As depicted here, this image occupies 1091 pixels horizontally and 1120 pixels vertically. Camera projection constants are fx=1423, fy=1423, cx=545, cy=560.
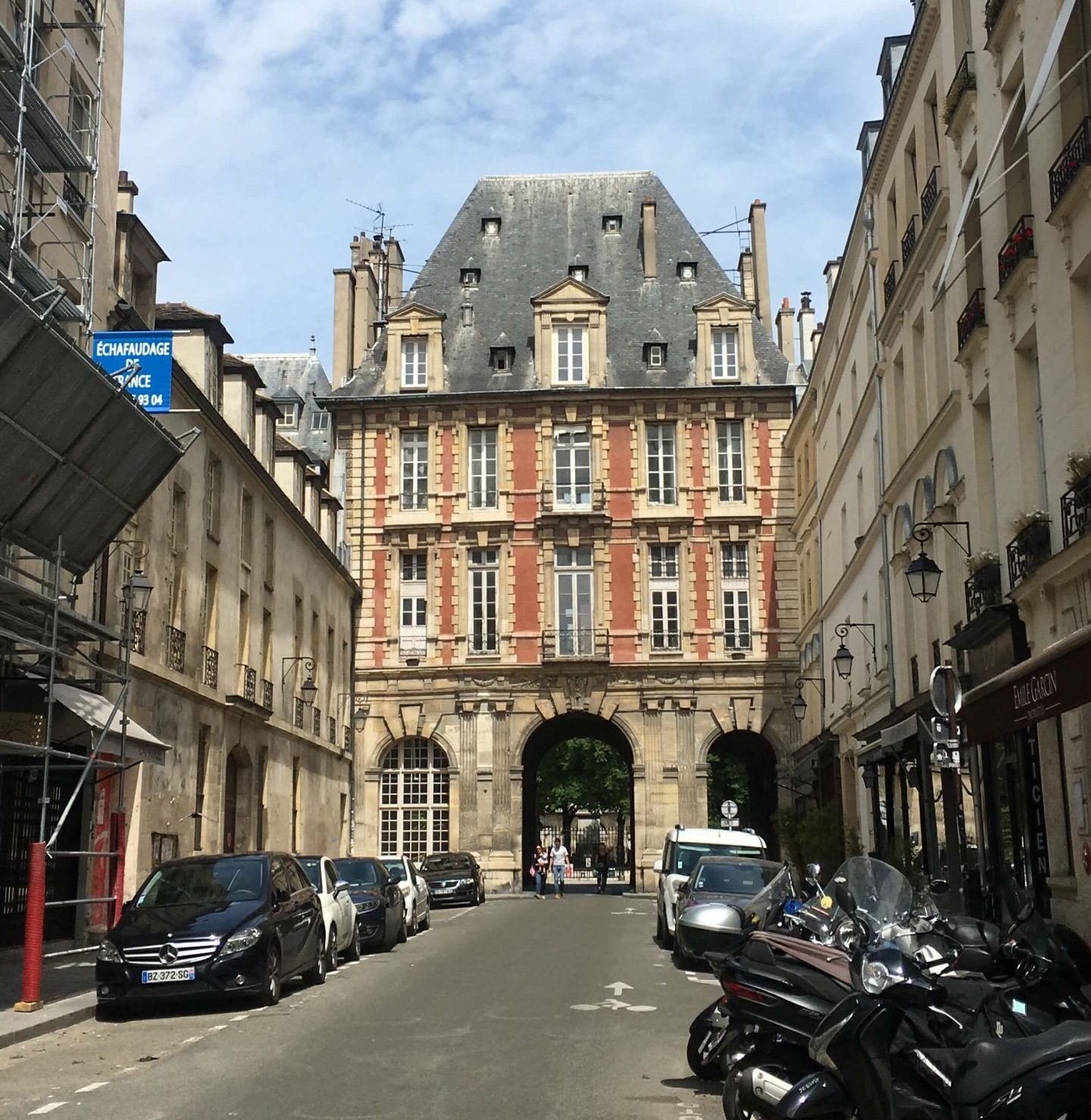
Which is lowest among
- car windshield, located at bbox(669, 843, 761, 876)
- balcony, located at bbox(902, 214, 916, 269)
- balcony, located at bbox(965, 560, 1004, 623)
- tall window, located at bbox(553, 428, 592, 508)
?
car windshield, located at bbox(669, 843, 761, 876)

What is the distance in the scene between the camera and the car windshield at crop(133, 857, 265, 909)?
14.4 m

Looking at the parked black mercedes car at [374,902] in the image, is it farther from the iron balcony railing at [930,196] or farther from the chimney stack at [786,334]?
the chimney stack at [786,334]

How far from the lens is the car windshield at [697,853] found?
75.2 feet

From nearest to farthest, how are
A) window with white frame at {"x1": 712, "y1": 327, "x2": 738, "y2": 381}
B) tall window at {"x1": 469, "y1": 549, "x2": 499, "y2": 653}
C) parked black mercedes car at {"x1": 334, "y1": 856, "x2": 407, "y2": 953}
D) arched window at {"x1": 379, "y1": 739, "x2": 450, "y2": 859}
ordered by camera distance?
parked black mercedes car at {"x1": 334, "y1": 856, "x2": 407, "y2": 953} < arched window at {"x1": 379, "y1": 739, "x2": 450, "y2": 859} < tall window at {"x1": 469, "y1": 549, "x2": 499, "y2": 653} < window with white frame at {"x1": 712, "y1": 327, "x2": 738, "y2": 381}

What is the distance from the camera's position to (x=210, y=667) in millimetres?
26766

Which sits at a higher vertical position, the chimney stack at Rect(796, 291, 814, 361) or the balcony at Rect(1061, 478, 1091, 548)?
the chimney stack at Rect(796, 291, 814, 361)

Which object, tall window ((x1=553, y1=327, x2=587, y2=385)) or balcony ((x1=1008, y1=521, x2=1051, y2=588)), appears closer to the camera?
balcony ((x1=1008, y1=521, x2=1051, y2=588))

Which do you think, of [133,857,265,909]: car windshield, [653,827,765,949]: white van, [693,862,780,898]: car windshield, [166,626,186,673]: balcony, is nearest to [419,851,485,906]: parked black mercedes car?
Answer: [166,626,186,673]: balcony

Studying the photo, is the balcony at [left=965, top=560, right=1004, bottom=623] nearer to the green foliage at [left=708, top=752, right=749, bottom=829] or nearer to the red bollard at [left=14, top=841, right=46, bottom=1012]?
the red bollard at [left=14, top=841, right=46, bottom=1012]

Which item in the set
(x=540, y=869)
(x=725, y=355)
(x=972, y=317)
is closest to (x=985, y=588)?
(x=972, y=317)

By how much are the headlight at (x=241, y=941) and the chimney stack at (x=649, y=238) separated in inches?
1484

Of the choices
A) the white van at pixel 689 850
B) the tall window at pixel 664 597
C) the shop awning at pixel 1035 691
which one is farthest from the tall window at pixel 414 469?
the shop awning at pixel 1035 691

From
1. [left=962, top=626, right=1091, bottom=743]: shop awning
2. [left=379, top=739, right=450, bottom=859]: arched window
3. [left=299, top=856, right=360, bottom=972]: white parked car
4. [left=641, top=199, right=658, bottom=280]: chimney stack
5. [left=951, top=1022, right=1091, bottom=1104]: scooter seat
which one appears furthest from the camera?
[left=641, top=199, right=658, bottom=280]: chimney stack

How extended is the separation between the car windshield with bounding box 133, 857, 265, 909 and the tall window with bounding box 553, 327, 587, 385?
31181 millimetres
